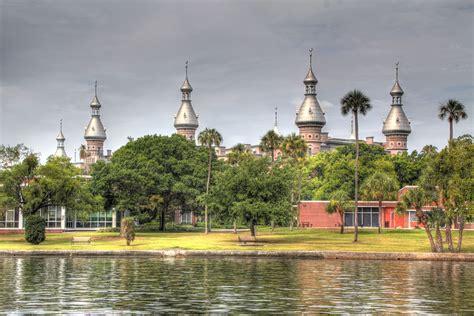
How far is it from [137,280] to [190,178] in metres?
52.8

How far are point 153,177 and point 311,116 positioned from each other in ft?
341

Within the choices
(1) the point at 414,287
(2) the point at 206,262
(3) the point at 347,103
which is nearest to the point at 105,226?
(3) the point at 347,103

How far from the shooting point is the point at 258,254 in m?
53.6

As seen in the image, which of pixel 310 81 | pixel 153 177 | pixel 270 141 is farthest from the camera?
pixel 310 81

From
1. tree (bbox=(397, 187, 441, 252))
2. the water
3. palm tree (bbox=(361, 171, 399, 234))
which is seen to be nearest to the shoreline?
tree (bbox=(397, 187, 441, 252))

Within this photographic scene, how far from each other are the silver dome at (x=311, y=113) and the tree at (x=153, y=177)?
91216 millimetres

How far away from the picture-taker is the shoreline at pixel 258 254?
52062 mm

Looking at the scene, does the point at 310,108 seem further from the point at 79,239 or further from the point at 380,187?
the point at 79,239

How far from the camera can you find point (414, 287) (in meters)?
34.5

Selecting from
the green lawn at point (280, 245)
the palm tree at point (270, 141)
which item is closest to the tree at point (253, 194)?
the green lawn at point (280, 245)

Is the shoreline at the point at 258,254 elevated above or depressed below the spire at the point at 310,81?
below

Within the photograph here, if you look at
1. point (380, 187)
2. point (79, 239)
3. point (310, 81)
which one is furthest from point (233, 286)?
point (310, 81)

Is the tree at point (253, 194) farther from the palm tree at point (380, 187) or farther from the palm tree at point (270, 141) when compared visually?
the palm tree at point (270, 141)

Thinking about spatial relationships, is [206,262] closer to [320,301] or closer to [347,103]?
[320,301]
